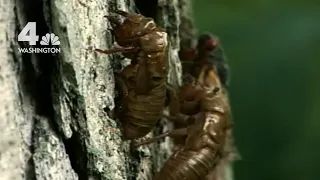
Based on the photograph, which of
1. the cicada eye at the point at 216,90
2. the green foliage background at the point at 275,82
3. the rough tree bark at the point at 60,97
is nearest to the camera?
the rough tree bark at the point at 60,97

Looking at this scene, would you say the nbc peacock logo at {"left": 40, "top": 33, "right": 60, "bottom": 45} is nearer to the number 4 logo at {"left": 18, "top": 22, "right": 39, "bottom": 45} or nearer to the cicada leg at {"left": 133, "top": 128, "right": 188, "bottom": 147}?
the number 4 logo at {"left": 18, "top": 22, "right": 39, "bottom": 45}

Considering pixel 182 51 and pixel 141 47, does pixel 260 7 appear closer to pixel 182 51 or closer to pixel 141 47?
pixel 182 51

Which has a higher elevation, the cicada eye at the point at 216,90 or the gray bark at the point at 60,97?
the cicada eye at the point at 216,90

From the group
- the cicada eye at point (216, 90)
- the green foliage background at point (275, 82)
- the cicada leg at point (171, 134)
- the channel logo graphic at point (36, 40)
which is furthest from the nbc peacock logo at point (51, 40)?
the green foliage background at point (275, 82)

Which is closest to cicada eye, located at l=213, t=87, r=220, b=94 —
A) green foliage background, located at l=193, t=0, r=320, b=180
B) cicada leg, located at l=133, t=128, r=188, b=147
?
cicada leg, located at l=133, t=128, r=188, b=147

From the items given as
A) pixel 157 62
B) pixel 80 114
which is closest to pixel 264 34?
pixel 157 62

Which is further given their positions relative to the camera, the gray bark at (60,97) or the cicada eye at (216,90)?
the cicada eye at (216,90)

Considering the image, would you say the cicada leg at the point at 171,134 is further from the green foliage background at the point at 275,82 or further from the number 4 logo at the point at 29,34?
the green foliage background at the point at 275,82
